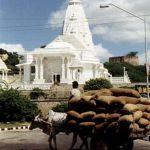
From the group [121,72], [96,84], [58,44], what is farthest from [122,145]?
[121,72]

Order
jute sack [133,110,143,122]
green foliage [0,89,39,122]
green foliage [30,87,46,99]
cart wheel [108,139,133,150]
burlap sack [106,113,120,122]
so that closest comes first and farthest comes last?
jute sack [133,110,143,122], burlap sack [106,113,120,122], cart wheel [108,139,133,150], green foliage [0,89,39,122], green foliage [30,87,46,99]

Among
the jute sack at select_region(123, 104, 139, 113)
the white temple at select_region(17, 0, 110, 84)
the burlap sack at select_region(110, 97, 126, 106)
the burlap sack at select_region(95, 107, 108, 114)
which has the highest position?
the white temple at select_region(17, 0, 110, 84)

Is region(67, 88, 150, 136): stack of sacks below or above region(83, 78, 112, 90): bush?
below

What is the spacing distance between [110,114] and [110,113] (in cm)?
10

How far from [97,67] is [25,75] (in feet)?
33.4

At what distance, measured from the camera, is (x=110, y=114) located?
11938 millimetres

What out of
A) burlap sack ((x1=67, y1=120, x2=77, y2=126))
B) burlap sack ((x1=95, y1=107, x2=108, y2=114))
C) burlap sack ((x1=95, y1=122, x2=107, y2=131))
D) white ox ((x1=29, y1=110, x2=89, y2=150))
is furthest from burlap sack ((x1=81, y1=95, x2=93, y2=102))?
white ox ((x1=29, y1=110, x2=89, y2=150))

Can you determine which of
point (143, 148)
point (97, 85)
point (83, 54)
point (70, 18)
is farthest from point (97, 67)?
point (143, 148)

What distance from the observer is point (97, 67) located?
64.9m

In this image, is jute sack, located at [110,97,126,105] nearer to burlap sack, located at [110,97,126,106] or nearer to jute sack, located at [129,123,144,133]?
burlap sack, located at [110,97,126,106]

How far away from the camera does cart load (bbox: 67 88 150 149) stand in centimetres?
1159

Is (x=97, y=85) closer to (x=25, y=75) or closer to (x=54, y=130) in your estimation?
(x=25, y=75)

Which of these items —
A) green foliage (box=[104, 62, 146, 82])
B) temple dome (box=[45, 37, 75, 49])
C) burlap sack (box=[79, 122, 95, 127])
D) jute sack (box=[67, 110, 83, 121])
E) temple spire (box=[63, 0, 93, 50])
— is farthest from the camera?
green foliage (box=[104, 62, 146, 82])

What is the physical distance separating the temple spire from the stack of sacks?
182 ft
